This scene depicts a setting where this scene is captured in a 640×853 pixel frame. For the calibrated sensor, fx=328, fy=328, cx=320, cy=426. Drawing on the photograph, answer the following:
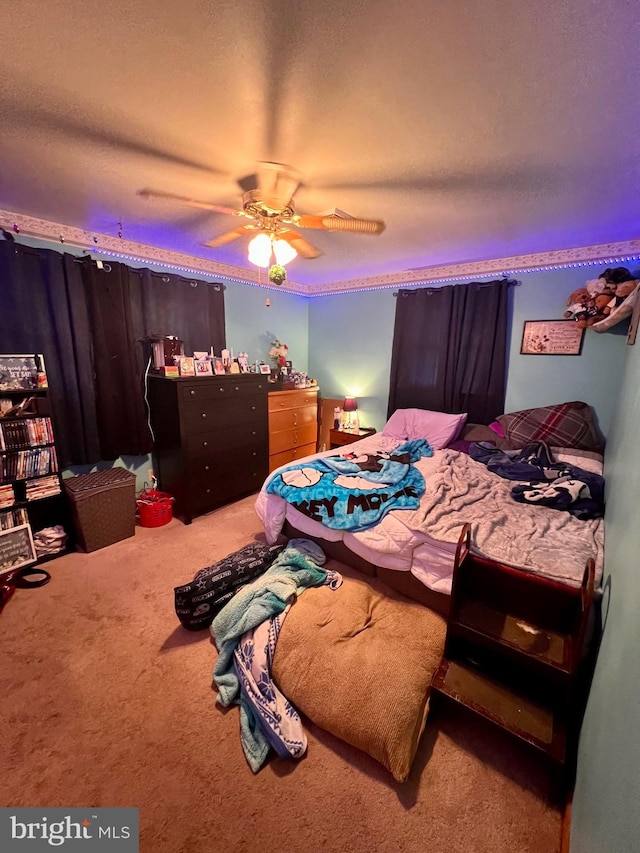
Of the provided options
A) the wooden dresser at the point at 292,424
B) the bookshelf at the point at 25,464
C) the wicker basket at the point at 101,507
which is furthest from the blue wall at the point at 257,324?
the wooden dresser at the point at 292,424

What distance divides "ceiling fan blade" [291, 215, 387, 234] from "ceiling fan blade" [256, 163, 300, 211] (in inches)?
4.1

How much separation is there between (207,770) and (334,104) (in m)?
2.47

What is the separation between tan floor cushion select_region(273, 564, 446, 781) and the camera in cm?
121

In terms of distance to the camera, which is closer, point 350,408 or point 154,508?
point 154,508

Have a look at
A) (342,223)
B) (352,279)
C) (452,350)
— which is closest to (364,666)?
(342,223)

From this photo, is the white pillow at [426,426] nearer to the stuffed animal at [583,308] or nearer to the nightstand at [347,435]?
the nightstand at [347,435]

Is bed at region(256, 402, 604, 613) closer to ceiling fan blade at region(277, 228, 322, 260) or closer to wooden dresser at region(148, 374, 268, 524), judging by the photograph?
wooden dresser at region(148, 374, 268, 524)

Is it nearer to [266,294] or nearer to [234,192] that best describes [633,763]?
[234,192]

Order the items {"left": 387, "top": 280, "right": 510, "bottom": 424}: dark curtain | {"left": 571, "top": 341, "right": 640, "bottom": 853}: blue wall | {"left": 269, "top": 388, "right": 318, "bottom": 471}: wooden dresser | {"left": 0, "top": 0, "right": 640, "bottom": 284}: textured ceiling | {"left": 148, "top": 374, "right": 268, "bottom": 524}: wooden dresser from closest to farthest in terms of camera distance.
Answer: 1. {"left": 571, "top": 341, "right": 640, "bottom": 853}: blue wall
2. {"left": 0, "top": 0, "right": 640, "bottom": 284}: textured ceiling
3. {"left": 148, "top": 374, "right": 268, "bottom": 524}: wooden dresser
4. {"left": 387, "top": 280, "right": 510, "bottom": 424}: dark curtain
5. {"left": 269, "top": 388, "right": 318, "bottom": 471}: wooden dresser

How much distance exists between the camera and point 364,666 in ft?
4.48

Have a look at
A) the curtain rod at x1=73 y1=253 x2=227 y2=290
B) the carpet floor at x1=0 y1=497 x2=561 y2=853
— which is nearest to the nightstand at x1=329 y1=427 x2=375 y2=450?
the curtain rod at x1=73 y1=253 x2=227 y2=290

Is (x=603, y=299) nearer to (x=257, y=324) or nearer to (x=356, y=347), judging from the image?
(x=356, y=347)

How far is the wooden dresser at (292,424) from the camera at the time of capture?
12.3ft

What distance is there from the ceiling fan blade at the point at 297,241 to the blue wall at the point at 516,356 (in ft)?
6.31
